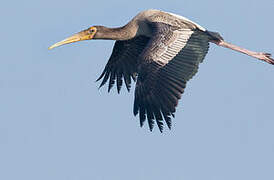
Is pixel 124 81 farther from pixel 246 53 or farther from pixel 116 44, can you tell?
pixel 246 53

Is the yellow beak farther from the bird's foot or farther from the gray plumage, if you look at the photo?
the bird's foot

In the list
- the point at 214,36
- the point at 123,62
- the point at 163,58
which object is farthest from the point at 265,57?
the point at 163,58

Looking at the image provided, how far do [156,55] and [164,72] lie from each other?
0.51 metres

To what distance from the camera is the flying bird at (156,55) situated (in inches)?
677

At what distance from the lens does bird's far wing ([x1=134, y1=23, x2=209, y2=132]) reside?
17.1 m

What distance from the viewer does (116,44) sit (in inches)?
817

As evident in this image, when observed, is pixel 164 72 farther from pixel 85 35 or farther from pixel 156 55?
pixel 85 35

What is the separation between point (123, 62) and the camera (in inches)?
823

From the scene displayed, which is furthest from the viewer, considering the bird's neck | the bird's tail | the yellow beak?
the yellow beak

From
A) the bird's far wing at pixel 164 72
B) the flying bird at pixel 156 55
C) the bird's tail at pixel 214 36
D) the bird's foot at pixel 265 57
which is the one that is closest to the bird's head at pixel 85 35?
the flying bird at pixel 156 55

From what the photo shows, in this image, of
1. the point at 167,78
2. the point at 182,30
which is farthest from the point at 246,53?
the point at 167,78

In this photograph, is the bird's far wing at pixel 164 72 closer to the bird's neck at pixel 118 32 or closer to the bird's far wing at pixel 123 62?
the bird's neck at pixel 118 32

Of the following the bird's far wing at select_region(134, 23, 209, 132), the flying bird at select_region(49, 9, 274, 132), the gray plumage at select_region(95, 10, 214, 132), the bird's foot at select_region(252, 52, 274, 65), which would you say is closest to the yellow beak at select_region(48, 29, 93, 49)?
the flying bird at select_region(49, 9, 274, 132)

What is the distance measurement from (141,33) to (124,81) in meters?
1.60
